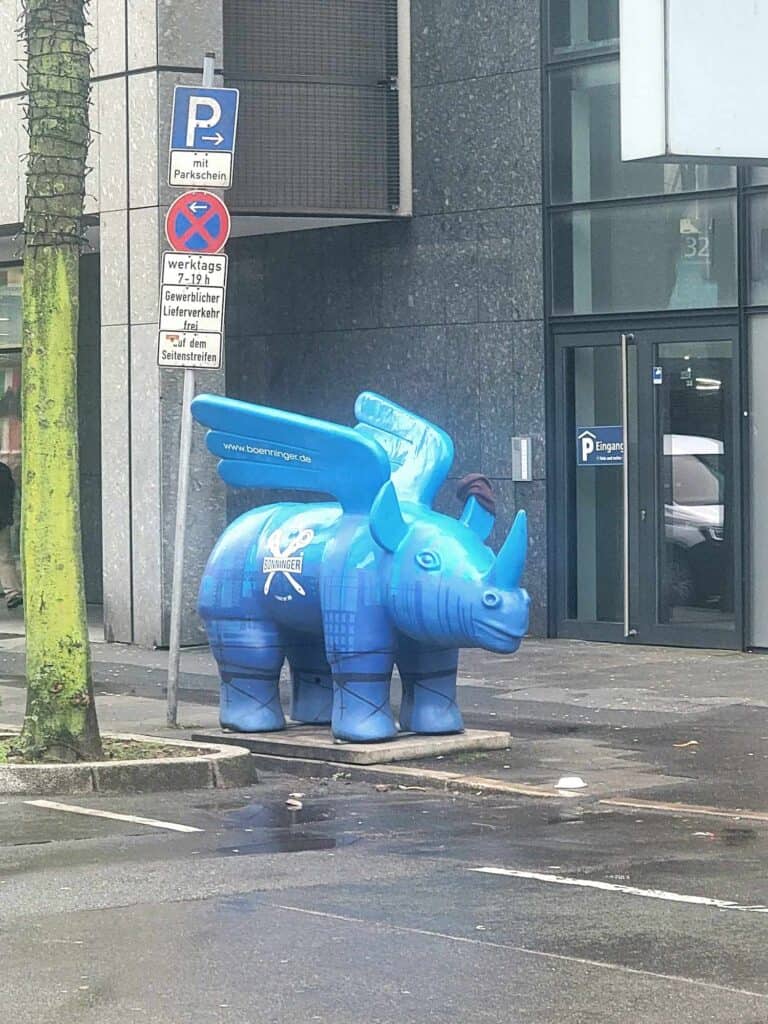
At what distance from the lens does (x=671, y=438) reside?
57.4ft

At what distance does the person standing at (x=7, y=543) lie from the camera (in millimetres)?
21469

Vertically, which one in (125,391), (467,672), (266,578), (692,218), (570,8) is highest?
(570,8)

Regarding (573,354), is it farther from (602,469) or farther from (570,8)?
(570,8)

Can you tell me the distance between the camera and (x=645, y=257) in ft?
57.8

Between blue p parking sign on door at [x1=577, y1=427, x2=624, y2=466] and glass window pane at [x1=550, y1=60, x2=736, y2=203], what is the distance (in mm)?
2134

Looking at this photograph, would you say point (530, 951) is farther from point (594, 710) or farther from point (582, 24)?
point (582, 24)

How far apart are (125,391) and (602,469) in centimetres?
451

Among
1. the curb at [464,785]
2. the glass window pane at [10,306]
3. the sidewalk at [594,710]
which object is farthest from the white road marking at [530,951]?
the glass window pane at [10,306]

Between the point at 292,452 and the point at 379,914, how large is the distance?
463cm

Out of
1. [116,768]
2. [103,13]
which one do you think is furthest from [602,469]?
[116,768]

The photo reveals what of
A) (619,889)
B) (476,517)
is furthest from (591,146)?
(619,889)

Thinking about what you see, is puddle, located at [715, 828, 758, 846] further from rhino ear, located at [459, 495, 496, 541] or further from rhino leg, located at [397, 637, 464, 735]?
rhino ear, located at [459, 495, 496, 541]

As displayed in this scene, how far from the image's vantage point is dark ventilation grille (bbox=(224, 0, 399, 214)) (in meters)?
18.7

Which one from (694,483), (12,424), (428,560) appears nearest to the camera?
(428,560)
